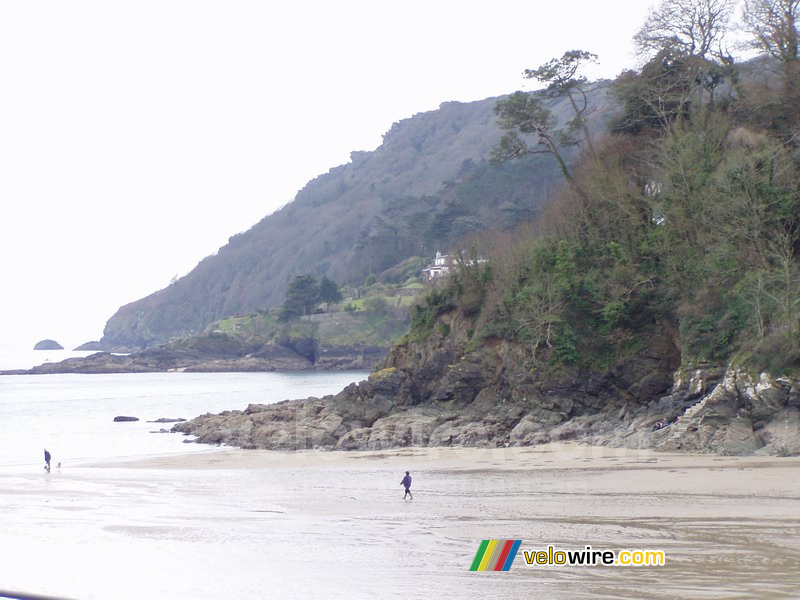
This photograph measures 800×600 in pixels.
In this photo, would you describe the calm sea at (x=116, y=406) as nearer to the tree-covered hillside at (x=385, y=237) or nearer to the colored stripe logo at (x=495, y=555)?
the tree-covered hillside at (x=385, y=237)

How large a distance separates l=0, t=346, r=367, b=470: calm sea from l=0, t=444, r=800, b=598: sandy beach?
10229 millimetres

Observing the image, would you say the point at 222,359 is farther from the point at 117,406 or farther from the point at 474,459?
the point at 474,459

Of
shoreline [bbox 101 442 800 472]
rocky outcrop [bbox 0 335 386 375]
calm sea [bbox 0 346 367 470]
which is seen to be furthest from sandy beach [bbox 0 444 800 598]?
rocky outcrop [bbox 0 335 386 375]

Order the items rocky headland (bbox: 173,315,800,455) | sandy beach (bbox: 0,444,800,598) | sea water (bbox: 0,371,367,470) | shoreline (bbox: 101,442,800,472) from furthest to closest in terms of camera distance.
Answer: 1. sea water (bbox: 0,371,367,470)
2. rocky headland (bbox: 173,315,800,455)
3. shoreline (bbox: 101,442,800,472)
4. sandy beach (bbox: 0,444,800,598)

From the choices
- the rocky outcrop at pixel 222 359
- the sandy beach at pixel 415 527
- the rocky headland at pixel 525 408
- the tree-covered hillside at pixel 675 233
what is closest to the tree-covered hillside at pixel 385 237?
the tree-covered hillside at pixel 675 233

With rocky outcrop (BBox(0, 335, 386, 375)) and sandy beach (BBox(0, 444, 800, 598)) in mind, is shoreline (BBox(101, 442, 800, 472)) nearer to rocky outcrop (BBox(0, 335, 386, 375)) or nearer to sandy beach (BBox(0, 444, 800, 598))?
sandy beach (BBox(0, 444, 800, 598))

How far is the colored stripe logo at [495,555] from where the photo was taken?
46.0ft

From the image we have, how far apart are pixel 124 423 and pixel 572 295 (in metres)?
28.6

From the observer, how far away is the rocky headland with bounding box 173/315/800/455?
25.5 meters

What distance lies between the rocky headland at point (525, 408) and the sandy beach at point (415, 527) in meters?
1.85

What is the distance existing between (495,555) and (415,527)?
3.13 metres

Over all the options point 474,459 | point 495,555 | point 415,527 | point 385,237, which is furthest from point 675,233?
point 385,237

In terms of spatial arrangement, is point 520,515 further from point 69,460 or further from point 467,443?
point 69,460

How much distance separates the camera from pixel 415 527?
17.5 m
